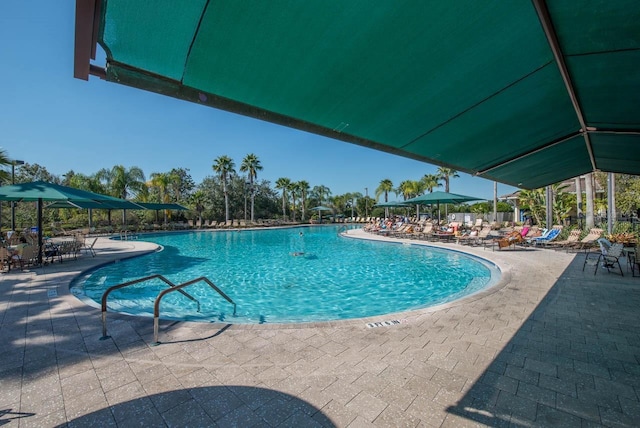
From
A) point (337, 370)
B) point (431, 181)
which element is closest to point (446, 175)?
point (431, 181)

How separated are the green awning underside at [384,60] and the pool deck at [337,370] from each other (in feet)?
8.24

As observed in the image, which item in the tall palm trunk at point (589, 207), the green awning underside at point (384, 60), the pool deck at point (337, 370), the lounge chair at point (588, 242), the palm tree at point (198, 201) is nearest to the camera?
the green awning underside at point (384, 60)

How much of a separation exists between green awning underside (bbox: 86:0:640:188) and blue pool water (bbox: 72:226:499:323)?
4.55 meters

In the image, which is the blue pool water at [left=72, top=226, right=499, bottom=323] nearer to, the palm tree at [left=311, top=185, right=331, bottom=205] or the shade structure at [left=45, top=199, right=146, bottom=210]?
the shade structure at [left=45, top=199, right=146, bottom=210]

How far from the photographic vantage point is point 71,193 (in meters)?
9.27

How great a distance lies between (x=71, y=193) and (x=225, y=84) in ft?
34.3

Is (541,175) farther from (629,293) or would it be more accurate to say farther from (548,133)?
(548,133)

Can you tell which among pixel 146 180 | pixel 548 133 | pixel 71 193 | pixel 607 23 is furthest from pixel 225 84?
pixel 146 180

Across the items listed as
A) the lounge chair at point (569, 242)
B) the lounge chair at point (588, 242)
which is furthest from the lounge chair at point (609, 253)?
the lounge chair at point (569, 242)

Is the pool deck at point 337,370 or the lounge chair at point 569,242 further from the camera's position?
the lounge chair at point 569,242

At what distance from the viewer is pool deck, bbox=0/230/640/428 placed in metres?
2.16

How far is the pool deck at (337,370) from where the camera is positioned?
2162 mm

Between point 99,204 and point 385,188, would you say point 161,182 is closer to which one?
point 99,204

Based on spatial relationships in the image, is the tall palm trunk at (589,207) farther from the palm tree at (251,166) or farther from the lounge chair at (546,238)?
the palm tree at (251,166)
